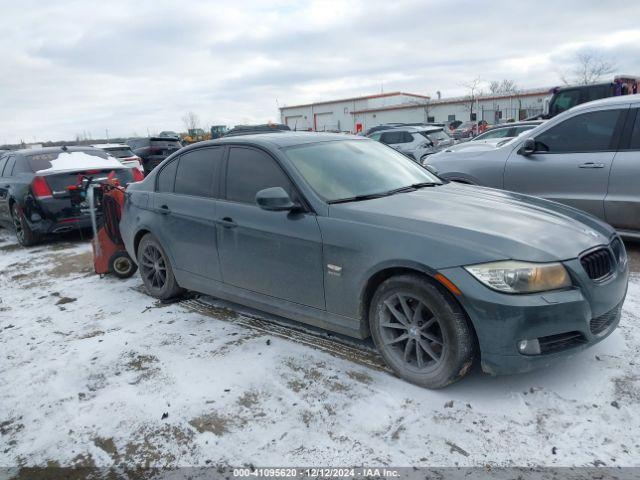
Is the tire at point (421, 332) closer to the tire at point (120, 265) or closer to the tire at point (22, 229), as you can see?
the tire at point (120, 265)

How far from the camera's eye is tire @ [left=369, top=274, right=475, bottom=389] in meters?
2.89

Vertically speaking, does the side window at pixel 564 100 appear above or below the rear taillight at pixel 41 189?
above

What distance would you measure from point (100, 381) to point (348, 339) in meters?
1.82

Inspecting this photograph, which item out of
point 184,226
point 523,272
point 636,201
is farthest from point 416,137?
point 523,272

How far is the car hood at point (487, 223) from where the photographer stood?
9.40ft

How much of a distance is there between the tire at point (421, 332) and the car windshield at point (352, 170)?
86cm

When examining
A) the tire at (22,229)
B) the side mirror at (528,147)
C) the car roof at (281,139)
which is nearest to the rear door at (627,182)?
the side mirror at (528,147)

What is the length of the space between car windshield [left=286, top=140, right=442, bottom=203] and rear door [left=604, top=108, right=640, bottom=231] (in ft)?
8.12

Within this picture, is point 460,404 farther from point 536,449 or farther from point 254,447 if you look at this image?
point 254,447

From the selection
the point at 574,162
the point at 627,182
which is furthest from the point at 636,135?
the point at 574,162

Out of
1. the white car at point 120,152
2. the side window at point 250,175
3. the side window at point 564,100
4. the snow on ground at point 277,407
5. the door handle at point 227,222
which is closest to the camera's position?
the snow on ground at point 277,407

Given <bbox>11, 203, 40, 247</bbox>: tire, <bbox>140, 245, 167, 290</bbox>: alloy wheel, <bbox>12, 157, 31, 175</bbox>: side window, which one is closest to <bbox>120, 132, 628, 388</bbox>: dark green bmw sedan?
<bbox>140, 245, 167, 290</bbox>: alloy wheel

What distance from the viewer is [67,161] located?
25.7 ft

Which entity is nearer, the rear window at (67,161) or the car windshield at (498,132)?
the rear window at (67,161)
